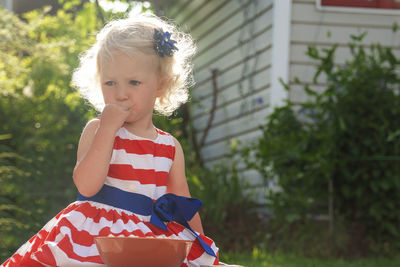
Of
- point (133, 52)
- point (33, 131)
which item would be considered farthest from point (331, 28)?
point (133, 52)

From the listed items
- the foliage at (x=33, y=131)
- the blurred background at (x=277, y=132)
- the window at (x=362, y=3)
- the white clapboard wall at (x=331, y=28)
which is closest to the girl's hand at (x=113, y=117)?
the blurred background at (x=277, y=132)

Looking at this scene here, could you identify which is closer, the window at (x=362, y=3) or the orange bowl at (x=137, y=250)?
the orange bowl at (x=137, y=250)

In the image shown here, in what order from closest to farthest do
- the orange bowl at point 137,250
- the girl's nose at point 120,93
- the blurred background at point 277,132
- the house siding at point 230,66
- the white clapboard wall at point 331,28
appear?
the orange bowl at point 137,250
the girl's nose at point 120,93
the blurred background at point 277,132
the white clapboard wall at point 331,28
the house siding at point 230,66

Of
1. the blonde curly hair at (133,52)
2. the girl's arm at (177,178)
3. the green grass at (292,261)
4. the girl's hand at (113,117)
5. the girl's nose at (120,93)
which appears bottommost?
the green grass at (292,261)

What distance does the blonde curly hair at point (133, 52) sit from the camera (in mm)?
1846

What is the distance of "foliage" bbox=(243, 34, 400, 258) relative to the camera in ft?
14.5

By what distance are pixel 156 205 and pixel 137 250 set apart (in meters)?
0.54

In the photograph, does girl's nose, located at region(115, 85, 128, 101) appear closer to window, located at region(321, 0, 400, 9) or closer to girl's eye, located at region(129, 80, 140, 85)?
girl's eye, located at region(129, 80, 140, 85)

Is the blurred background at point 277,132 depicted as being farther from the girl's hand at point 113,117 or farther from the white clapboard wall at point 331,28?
the girl's hand at point 113,117

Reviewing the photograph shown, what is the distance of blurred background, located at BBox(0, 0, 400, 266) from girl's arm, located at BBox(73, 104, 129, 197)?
119 cm

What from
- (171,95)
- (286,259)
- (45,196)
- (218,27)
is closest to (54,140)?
(45,196)

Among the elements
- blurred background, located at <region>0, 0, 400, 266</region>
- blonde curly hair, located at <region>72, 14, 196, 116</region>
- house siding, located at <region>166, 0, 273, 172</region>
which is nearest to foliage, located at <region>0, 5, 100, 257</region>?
blurred background, located at <region>0, 0, 400, 266</region>

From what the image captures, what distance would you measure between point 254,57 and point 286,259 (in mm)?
2382

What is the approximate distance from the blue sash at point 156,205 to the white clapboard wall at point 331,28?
12.1 feet
